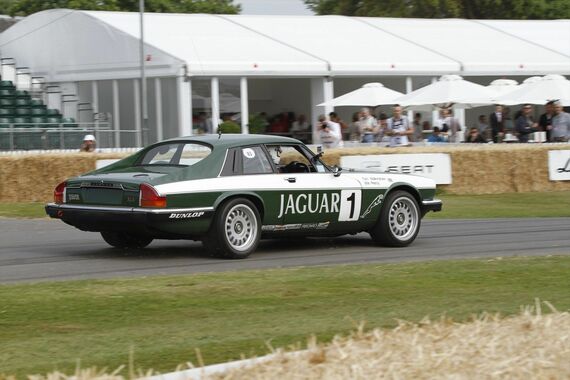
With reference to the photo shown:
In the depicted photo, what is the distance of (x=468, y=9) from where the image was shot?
68438 millimetres

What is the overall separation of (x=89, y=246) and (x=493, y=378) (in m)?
8.19

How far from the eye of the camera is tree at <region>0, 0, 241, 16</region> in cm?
6556

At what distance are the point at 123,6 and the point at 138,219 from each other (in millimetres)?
59883

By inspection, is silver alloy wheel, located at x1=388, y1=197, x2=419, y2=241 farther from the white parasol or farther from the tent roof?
the tent roof

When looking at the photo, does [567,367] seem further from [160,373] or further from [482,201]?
[482,201]

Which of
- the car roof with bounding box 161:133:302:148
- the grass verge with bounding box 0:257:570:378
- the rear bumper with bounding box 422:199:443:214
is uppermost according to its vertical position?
the car roof with bounding box 161:133:302:148

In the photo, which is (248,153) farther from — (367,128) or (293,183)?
(367,128)

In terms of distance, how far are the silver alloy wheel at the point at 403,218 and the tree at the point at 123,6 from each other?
174ft

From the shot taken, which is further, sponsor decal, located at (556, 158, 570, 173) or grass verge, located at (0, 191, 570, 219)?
sponsor decal, located at (556, 158, 570, 173)

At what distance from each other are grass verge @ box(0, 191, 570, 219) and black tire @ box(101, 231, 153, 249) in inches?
216

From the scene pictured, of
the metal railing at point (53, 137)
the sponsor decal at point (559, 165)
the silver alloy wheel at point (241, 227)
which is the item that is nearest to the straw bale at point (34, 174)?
the metal railing at point (53, 137)

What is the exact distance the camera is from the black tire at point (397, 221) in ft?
43.5

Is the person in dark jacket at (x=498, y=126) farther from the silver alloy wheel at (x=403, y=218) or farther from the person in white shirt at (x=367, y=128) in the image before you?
the silver alloy wheel at (x=403, y=218)

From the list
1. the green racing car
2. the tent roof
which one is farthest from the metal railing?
the green racing car
